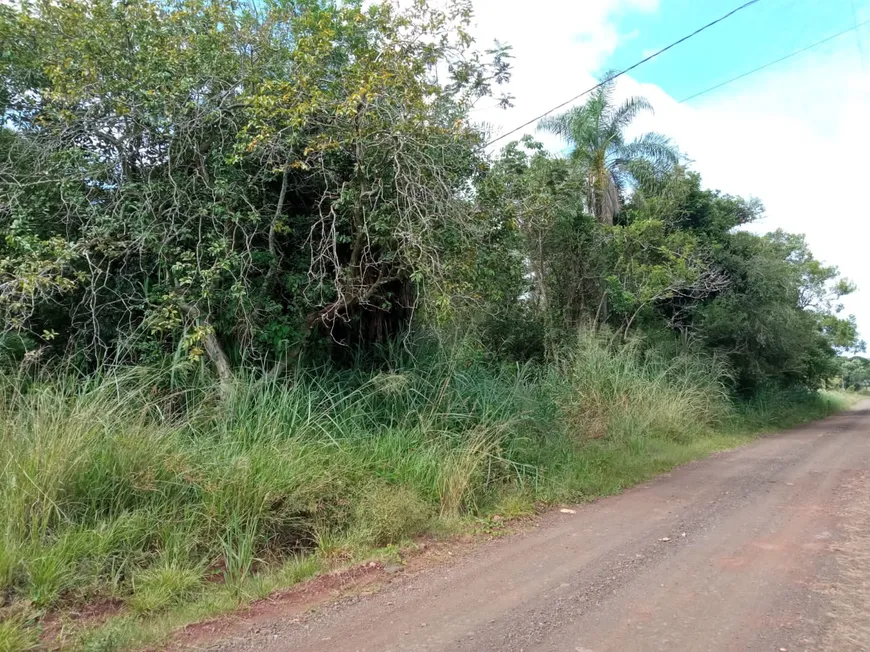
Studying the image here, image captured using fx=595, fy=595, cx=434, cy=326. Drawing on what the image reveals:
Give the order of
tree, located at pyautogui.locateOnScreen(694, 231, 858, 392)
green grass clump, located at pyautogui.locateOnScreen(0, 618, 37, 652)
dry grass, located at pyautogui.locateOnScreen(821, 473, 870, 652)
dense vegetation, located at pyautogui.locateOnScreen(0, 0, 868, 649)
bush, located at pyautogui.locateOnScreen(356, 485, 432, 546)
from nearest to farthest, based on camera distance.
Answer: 1. green grass clump, located at pyautogui.locateOnScreen(0, 618, 37, 652)
2. dry grass, located at pyautogui.locateOnScreen(821, 473, 870, 652)
3. dense vegetation, located at pyautogui.locateOnScreen(0, 0, 868, 649)
4. bush, located at pyautogui.locateOnScreen(356, 485, 432, 546)
5. tree, located at pyautogui.locateOnScreen(694, 231, 858, 392)

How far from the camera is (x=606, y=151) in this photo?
1919cm

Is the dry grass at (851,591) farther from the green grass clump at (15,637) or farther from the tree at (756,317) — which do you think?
the tree at (756,317)

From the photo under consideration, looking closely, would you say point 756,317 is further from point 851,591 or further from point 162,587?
point 162,587

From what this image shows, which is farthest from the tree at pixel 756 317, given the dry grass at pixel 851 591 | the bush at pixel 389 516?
the bush at pixel 389 516

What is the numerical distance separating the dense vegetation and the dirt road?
0.82 meters

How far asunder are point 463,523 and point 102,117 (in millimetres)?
6417

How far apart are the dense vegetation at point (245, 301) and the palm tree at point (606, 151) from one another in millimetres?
9995

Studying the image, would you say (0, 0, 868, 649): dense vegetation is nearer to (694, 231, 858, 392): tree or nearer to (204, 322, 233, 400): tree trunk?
(204, 322, 233, 400): tree trunk

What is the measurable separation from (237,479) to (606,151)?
56.4 ft

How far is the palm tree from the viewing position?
1858 centimetres

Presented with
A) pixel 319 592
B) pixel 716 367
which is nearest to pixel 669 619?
pixel 319 592

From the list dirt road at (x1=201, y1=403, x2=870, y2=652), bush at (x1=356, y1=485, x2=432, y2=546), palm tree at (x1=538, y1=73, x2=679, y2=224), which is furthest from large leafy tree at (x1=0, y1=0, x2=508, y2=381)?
palm tree at (x1=538, y1=73, x2=679, y2=224)

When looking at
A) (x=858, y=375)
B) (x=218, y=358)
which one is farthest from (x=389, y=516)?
(x=858, y=375)

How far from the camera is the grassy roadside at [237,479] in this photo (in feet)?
13.7
